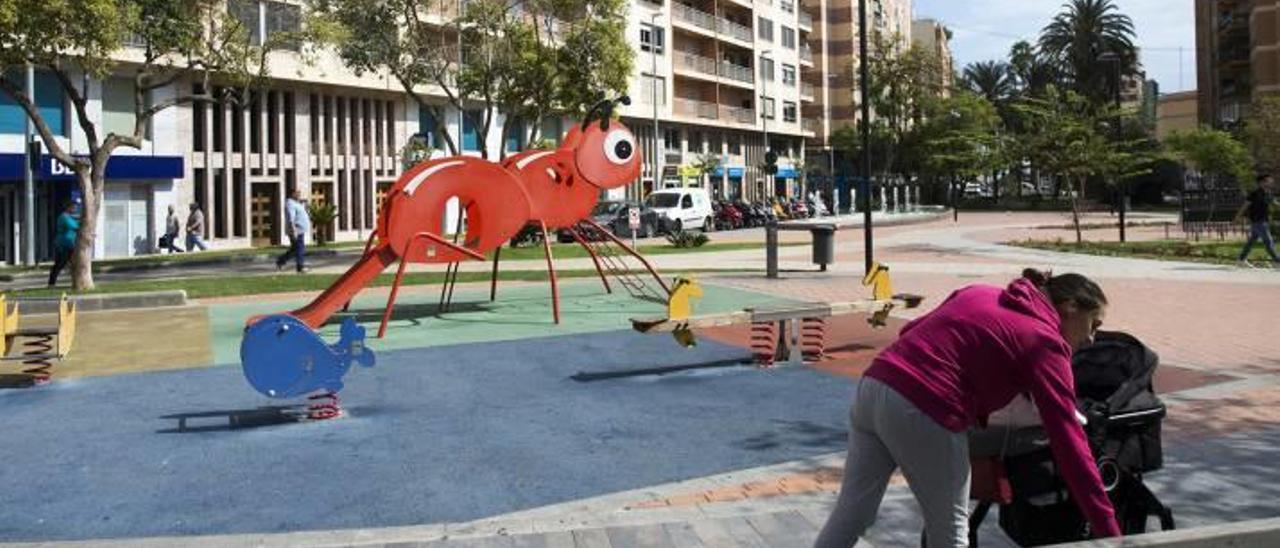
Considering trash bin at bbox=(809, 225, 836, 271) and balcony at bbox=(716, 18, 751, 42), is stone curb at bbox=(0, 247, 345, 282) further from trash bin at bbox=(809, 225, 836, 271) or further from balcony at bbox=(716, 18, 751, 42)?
balcony at bbox=(716, 18, 751, 42)

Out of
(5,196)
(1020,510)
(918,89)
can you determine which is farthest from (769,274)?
(918,89)

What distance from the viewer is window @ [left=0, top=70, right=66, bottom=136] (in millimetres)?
31275

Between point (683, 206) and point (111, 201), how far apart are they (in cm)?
2081

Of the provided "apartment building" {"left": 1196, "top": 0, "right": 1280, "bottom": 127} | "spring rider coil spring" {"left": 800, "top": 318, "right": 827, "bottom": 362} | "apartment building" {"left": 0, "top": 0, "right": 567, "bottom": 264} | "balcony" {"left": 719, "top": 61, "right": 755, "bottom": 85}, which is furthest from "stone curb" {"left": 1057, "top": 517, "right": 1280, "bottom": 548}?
"apartment building" {"left": 1196, "top": 0, "right": 1280, "bottom": 127}

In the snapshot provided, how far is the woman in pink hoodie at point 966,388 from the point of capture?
3.25 meters

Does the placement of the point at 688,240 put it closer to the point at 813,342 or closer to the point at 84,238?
the point at 84,238

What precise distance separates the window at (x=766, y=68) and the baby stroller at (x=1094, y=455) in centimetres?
6834

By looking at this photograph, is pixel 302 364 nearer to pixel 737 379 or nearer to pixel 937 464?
pixel 737 379

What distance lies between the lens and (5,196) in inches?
1241

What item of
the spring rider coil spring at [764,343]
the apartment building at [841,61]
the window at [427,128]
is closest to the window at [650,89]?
the window at [427,128]

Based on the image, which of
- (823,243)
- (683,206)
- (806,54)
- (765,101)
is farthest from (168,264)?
(806,54)

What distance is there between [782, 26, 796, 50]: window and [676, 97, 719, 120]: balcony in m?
12.7

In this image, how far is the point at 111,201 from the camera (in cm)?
3450

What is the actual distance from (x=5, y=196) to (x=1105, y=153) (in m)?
31.7
